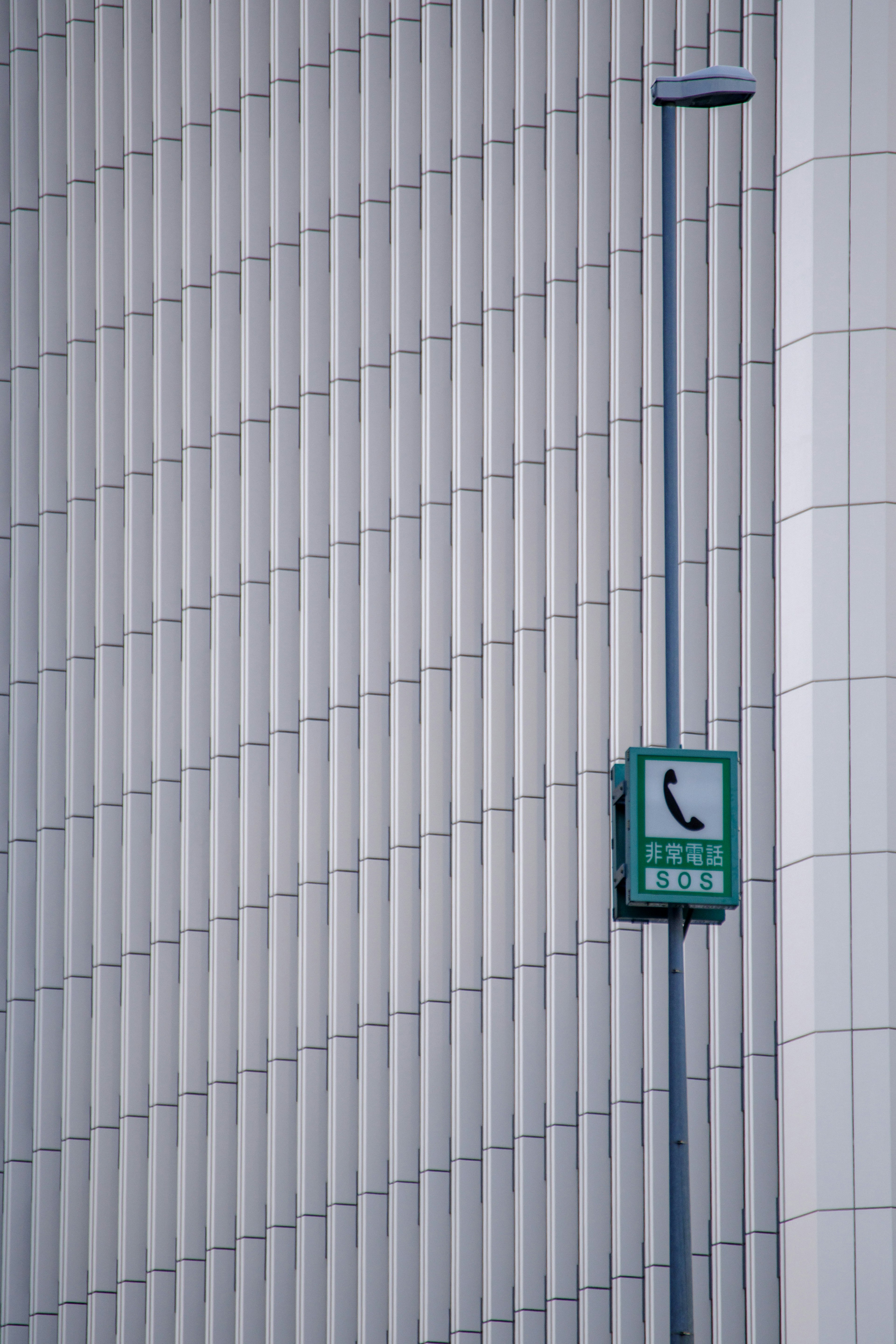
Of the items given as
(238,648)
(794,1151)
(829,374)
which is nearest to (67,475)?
(238,648)

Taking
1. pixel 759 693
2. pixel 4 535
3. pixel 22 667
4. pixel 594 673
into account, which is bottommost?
pixel 759 693

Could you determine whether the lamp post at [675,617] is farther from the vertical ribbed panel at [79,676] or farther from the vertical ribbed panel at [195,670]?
the vertical ribbed panel at [79,676]

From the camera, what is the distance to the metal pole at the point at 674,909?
12594 millimetres

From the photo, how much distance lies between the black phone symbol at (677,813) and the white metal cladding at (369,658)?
1124 centimetres

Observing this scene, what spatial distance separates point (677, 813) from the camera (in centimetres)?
1301

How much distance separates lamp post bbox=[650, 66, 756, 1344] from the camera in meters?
12.6

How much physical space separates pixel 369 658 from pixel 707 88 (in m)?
12.1

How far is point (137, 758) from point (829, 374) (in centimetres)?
1059

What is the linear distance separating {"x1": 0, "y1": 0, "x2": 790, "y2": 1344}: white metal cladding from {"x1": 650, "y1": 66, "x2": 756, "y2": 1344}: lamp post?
33.4 feet

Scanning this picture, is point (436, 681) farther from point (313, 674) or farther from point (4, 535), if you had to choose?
point (4, 535)

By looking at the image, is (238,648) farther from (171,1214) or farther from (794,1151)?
(794,1151)

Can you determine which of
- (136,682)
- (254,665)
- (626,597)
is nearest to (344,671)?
(254,665)

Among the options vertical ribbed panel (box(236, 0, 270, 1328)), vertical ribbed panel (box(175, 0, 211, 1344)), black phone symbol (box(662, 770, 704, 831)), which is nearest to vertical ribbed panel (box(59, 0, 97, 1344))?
vertical ribbed panel (box(175, 0, 211, 1344))

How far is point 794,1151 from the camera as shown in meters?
18.5
